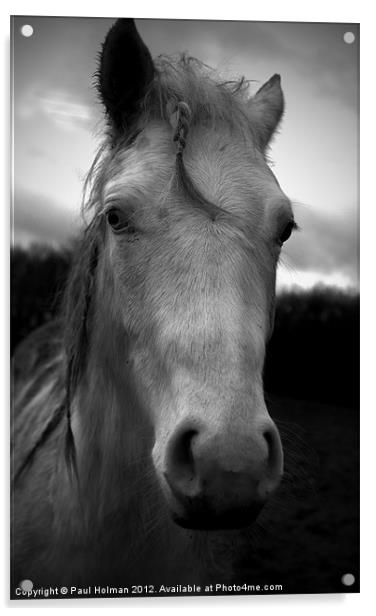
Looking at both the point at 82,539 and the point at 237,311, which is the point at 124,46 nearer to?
the point at 237,311

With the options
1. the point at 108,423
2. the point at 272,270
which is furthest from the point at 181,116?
the point at 108,423

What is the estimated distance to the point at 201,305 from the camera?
111cm

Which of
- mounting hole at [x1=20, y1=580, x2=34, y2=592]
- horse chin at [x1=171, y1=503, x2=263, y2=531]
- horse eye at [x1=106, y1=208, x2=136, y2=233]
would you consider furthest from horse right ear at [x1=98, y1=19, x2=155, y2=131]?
mounting hole at [x1=20, y1=580, x2=34, y2=592]

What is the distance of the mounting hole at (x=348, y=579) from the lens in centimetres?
167

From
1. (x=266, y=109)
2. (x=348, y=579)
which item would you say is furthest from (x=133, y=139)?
(x=348, y=579)

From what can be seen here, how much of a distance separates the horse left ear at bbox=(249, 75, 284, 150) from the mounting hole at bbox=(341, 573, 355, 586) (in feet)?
3.72

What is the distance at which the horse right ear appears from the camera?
130cm

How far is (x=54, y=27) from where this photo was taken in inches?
64.7

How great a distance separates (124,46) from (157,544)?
1.12 m

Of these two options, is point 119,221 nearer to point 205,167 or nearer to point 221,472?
point 205,167

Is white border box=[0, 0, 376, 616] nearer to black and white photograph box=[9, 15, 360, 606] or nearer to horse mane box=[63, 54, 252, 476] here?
black and white photograph box=[9, 15, 360, 606]

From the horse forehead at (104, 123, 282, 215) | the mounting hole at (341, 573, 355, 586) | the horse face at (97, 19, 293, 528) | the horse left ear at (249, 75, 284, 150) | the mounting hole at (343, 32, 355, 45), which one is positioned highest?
the mounting hole at (343, 32, 355, 45)
